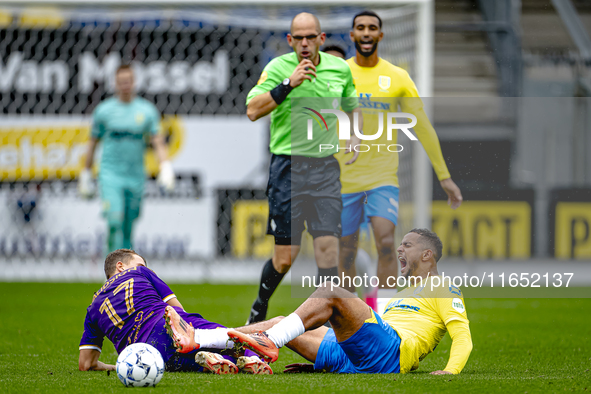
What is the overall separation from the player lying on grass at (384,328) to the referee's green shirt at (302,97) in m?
1.02

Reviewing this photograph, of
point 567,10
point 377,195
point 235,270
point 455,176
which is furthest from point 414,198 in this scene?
point 567,10

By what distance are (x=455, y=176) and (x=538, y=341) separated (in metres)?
1.43

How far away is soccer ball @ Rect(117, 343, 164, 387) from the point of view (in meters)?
2.83

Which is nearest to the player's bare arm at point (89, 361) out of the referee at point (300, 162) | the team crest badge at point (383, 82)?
the referee at point (300, 162)

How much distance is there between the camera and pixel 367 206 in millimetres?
4656

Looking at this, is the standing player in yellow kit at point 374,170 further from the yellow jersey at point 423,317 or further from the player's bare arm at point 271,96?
the yellow jersey at point 423,317

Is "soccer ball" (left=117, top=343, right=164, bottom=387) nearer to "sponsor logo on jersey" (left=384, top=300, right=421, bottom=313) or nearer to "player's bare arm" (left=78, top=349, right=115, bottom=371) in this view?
"player's bare arm" (left=78, top=349, right=115, bottom=371)

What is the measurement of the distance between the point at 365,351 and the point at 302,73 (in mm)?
1615

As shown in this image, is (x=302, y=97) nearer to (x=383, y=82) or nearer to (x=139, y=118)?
(x=383, y=82)

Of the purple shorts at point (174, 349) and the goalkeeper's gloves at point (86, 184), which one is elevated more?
the goalkeeper's gloves at point (86, 184)

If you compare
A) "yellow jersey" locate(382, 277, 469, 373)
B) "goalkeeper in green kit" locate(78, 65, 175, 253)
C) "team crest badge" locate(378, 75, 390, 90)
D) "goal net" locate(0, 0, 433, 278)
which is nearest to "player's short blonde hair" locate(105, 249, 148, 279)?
"yellow jersey" locate(382, 277, 469, 373)

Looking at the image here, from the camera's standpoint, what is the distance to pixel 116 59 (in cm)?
1045

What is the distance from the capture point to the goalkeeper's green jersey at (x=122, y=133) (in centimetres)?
706

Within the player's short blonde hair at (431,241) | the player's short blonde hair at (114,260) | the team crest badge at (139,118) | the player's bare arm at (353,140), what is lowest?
the player's short blonde hair at (114,260)
